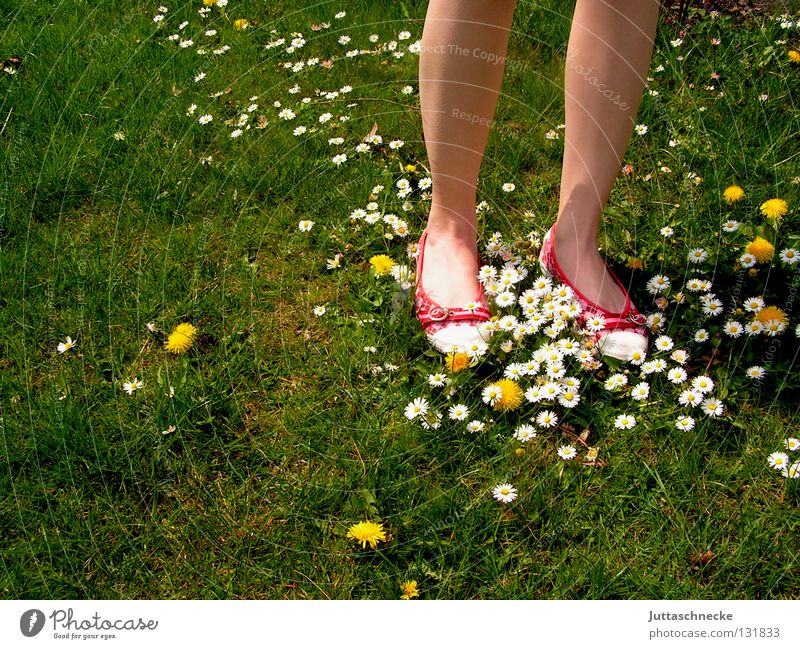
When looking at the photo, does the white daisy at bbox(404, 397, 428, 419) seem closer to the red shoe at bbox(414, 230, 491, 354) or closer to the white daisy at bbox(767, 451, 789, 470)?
the red shoe at bbox(414, 230, 491, 354)

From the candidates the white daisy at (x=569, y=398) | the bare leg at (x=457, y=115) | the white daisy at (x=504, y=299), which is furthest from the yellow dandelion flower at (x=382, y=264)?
the white daisy at (x=569, y=398)

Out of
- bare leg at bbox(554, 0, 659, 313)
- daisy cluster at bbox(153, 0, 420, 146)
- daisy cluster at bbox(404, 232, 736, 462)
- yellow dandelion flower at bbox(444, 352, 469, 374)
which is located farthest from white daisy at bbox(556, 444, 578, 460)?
daisy cluster at bbox(153, 0, 420, 146)

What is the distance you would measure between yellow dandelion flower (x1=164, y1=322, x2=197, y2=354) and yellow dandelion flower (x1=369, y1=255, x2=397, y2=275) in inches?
23.0

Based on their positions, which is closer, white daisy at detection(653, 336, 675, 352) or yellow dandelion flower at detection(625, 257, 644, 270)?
white daisy at detection(653, 336, 675, 352)

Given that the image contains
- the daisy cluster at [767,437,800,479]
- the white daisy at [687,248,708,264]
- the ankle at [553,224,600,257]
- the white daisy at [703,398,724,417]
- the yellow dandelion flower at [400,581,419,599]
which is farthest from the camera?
the white daisy at [687,248,708,264]

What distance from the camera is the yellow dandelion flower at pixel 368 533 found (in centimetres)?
173

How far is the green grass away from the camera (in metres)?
1.74

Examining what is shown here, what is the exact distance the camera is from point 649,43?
1943 mm

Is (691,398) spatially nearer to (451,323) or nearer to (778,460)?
(778,460)

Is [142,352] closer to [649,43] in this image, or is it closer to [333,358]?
[333,358]

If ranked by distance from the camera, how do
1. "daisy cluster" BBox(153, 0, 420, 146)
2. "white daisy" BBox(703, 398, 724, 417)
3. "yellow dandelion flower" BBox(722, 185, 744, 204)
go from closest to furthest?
"white daisy" BBox(703, 398, 724, 417), "yellow dandelion flower" BBox(722, 185, 744, 204), "daisy cluster" BBox(153, 0, 420, 146)

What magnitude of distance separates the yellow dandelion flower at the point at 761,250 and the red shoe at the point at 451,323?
0.81 m
